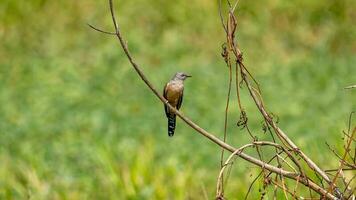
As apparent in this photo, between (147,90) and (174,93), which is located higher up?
(147,90)

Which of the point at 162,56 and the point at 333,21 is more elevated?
the point at 333,21

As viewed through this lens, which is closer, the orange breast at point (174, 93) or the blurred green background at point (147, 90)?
the orange breast at point (174, 93)

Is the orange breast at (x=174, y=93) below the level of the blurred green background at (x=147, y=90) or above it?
below

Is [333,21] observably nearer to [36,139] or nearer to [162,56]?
[162,56]

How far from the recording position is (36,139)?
8.47 m

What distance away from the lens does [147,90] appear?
1027 cm

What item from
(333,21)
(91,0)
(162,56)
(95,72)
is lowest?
(95,72)

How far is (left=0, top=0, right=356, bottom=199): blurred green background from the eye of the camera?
6766 mm

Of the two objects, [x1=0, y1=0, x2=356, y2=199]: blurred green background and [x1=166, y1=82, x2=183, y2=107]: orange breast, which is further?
[x1=0, y1=0, x2=356, y2=199]: blurred green background

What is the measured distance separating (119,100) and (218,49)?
225 centimetres

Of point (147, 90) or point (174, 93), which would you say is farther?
point (147, 90)

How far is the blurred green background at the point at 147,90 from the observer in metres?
6.77

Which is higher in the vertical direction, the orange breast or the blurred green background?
the blurred green background

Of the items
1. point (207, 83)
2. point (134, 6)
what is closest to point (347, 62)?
point (207, 83)
